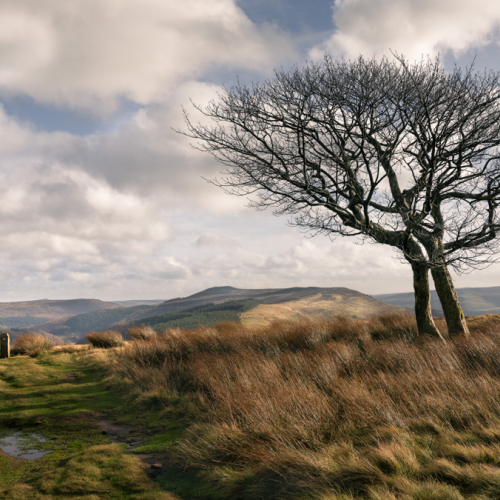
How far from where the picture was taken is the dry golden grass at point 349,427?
123 inches

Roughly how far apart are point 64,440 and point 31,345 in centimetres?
1072

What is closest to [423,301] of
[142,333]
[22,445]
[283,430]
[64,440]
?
[283,430]

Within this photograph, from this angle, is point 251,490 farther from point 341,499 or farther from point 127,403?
point 127,403

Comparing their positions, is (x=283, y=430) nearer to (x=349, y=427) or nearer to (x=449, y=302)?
(x=349, y=427)

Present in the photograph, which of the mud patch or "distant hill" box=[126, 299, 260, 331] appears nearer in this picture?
the mud patch

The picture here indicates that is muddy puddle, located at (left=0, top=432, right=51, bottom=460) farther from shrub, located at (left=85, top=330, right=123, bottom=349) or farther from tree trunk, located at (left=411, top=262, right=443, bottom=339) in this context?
shrub, located at (left=85, top=330, right=123, bottom=349)

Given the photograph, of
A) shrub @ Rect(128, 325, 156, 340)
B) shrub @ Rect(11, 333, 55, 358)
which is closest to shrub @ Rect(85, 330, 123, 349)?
shrub @ Rect(128, 325, 156, 340)

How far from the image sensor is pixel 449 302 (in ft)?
34.6

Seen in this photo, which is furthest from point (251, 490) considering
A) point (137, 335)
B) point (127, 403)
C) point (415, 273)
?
point (137, 335)

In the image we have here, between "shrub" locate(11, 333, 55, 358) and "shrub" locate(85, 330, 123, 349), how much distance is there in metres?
1.77

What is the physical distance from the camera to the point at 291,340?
11.5 metres

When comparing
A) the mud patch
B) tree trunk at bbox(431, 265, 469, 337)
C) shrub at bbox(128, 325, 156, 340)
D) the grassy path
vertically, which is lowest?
the mud patch

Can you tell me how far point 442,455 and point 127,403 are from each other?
20.8 feet

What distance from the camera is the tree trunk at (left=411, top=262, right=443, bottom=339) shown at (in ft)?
33.7
